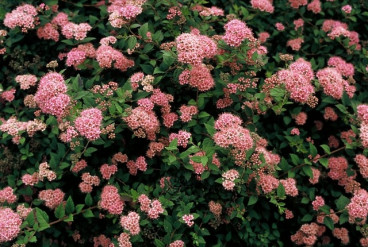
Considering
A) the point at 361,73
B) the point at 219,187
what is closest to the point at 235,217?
the point at 219,187

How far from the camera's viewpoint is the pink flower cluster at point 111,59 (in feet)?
9.30

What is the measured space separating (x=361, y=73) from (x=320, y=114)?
2.20ft

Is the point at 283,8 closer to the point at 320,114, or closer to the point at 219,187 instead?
the point at 320,114

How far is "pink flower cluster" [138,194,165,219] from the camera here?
7.84 ft

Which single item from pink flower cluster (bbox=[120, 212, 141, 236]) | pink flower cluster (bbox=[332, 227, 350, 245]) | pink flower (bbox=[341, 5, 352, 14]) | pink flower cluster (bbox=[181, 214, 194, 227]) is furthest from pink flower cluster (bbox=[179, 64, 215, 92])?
pink flower (bbox=[341, 5, 352, 14])

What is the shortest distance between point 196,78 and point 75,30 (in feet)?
4.14

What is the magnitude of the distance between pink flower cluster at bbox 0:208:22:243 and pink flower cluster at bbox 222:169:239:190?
4.67ft

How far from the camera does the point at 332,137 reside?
3.28 meters

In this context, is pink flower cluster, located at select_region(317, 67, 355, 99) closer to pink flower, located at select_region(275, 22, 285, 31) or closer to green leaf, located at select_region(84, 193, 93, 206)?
pink flower, located at select_region(275, 22, 285, 31)

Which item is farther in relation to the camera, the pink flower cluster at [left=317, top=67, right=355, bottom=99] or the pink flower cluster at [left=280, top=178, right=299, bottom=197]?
the pink flower cluster at [left=317, top=67, right=355, bottom=99]

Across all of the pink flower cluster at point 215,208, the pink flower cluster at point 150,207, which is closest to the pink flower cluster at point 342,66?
the pink flower cluster at point 215,208

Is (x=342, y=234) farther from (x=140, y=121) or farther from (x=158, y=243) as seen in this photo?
(x=140, y=121)

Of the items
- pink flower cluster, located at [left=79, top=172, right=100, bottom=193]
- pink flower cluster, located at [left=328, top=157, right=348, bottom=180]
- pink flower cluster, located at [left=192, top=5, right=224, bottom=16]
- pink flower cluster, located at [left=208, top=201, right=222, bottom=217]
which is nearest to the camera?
pink flower cluster, located at [left=208, top=201, right=222, bottom=217]

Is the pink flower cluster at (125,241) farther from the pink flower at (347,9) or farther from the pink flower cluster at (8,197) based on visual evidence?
the pink flower at (347,9)
